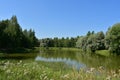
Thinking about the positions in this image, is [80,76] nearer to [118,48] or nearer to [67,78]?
[67,78]

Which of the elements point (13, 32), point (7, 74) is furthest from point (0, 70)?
point (13, 32)

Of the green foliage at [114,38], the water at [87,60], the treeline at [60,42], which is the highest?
the treeline at [60,42]

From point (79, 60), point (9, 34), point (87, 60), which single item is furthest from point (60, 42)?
point (79, 60)

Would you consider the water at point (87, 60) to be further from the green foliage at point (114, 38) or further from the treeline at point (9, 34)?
the treeline at point (9, 34)

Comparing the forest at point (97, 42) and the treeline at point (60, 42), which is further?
the treeline at point (60, 42)

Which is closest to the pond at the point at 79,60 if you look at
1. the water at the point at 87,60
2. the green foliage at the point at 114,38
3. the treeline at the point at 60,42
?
the water at the point at 87,60

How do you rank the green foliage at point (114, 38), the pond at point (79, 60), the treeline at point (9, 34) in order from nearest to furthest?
the pond at point (79, 60) < the treeline at point (9, 34) < the green foliage at point (114, 38)

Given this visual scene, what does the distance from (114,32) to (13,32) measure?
29076 mm

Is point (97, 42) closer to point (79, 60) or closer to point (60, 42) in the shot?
point (79, 60)

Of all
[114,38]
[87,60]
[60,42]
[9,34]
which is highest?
[60,42]

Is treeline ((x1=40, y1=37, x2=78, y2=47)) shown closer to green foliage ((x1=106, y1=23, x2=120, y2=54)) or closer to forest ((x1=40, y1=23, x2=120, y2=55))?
forest ((x1=40, y1=23, x2=120, y2=55))

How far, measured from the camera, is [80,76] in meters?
8.28

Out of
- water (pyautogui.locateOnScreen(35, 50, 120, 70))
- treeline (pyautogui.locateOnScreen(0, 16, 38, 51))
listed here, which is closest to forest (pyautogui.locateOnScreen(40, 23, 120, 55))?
water (pyautogui.locateOnScreen(35, 50, 120, 70))

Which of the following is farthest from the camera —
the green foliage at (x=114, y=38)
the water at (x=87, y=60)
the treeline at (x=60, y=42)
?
the treeline at (x=60, y=42)
